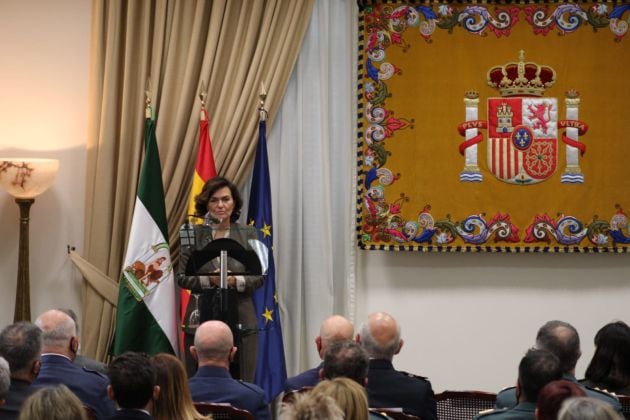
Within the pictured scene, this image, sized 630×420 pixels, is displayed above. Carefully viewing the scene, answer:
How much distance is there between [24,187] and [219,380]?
306 cm

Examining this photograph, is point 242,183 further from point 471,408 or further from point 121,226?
point 471,408

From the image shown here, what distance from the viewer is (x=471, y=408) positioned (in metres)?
4.50

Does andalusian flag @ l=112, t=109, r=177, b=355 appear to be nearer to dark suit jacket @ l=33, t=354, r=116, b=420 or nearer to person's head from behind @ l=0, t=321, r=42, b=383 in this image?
dark suit jacket @ l=33, t=354, r=116, b=420

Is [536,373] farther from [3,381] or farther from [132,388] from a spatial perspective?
[3,381]

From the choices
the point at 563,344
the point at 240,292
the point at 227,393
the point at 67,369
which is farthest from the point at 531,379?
the point at 240,292

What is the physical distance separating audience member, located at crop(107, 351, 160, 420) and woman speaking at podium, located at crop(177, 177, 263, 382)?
6.66 ft

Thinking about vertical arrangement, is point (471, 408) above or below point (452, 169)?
below

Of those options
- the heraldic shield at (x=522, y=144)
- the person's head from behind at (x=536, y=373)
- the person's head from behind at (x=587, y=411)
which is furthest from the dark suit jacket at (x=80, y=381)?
the heraldic shield at (x=522, y=144)

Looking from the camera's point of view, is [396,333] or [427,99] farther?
[427,99]

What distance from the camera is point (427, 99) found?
719cm

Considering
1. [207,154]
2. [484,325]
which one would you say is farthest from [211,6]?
[484,325]

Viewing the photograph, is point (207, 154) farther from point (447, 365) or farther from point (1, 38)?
point (447, 365)

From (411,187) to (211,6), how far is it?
1.84 m

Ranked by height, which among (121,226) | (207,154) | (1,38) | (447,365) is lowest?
(447,365)
